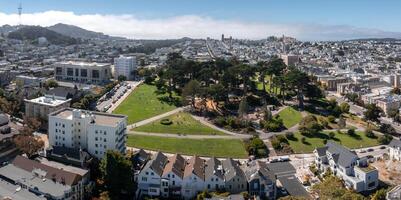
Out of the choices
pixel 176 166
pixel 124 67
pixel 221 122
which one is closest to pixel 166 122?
pixel 221 122

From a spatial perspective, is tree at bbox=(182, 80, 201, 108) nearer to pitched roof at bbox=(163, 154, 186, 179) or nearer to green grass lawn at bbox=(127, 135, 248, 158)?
green grass lawn at bbox=(127, 135, 248, 158)

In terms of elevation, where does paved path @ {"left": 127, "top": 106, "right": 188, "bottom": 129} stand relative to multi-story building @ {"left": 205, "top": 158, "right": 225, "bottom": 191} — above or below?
above

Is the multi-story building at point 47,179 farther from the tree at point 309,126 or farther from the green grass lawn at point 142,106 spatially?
the tree at point 309,126

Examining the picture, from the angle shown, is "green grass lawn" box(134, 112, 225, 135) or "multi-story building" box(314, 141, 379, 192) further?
"green grass lawn" box(134, 112, 225, 135)

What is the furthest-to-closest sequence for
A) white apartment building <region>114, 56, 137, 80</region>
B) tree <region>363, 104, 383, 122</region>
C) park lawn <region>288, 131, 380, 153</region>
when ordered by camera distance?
white apartment building <region>114, 56, 137, 80</region> < tree <region>363, 104, 383, 122</region> < park lawn <region>288, 131, 380, 153</region>

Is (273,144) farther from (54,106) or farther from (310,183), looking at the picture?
(54,106)

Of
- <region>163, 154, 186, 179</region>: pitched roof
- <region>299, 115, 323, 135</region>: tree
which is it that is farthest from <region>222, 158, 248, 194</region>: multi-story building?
<region>299, 115, 323, 135</region>: tree
